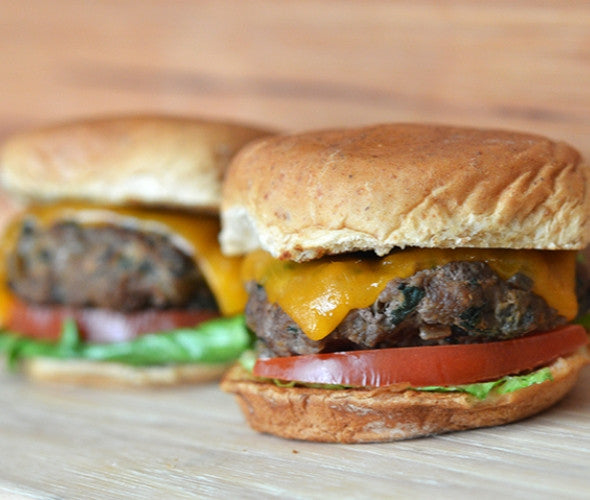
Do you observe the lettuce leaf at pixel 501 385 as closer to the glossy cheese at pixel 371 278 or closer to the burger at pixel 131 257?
the glossy cheese at pixel 371 278

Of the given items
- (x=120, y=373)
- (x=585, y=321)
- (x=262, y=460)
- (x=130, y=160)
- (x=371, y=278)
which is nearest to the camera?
(x=371, y=278)

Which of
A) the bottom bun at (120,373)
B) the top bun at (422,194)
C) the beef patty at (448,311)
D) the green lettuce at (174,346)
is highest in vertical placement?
the top bun at (422,194)

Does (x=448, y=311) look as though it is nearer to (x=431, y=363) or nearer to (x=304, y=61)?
(x=431, y=363)

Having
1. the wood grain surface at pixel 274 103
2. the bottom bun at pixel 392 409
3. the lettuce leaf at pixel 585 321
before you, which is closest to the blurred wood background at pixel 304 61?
the wood grain surface at pixel 274 103

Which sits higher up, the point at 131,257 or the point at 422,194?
the point at 422,194

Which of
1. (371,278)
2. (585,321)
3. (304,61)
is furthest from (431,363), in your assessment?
(304,61)

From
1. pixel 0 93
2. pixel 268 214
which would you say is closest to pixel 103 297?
pixel 268 214
